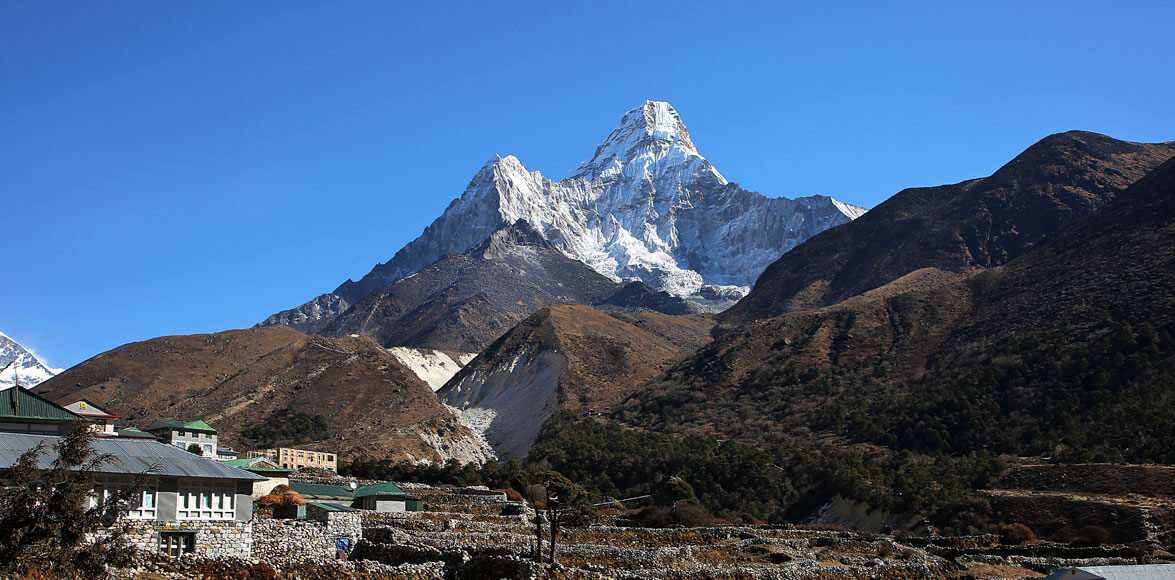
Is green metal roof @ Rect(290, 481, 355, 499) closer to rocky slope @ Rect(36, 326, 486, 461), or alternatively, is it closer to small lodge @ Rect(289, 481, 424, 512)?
small lodge @ Rect(289, 481, 424, 512)

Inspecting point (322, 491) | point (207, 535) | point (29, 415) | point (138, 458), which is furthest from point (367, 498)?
point (207, 535)

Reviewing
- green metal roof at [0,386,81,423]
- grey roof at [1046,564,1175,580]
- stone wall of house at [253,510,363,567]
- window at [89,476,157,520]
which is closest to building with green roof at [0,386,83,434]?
green metal roof at [0,386,81,423]

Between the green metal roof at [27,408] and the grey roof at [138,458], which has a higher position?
the green metal roof at [27,408]

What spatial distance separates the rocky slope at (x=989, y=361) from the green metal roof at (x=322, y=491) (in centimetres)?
4900

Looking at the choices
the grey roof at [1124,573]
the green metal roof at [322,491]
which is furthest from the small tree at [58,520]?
the green metal roof at [322,491]

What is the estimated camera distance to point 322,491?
5606 cm

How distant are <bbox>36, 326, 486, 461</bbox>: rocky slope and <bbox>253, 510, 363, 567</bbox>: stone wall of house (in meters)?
64.6

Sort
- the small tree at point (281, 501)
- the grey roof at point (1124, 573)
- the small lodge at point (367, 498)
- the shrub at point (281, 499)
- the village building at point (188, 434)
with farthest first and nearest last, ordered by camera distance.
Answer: the village building at point (188, 434)
the small lodge at point (367, 498)
the shrub at point (281, 499)
the small tree at point (281, 501)
the grey roof at point (1124, 573)

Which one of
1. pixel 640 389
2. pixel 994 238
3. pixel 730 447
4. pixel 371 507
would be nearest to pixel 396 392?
pixel 640 389

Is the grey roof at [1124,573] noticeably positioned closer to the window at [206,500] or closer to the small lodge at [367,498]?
the window at [206,500]

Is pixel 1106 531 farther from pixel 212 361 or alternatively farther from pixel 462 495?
pixel 212 361

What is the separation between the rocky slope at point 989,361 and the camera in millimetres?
92438

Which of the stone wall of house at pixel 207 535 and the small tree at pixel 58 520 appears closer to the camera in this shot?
the small tree at pixel 58 520

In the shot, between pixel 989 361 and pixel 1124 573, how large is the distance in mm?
77044
